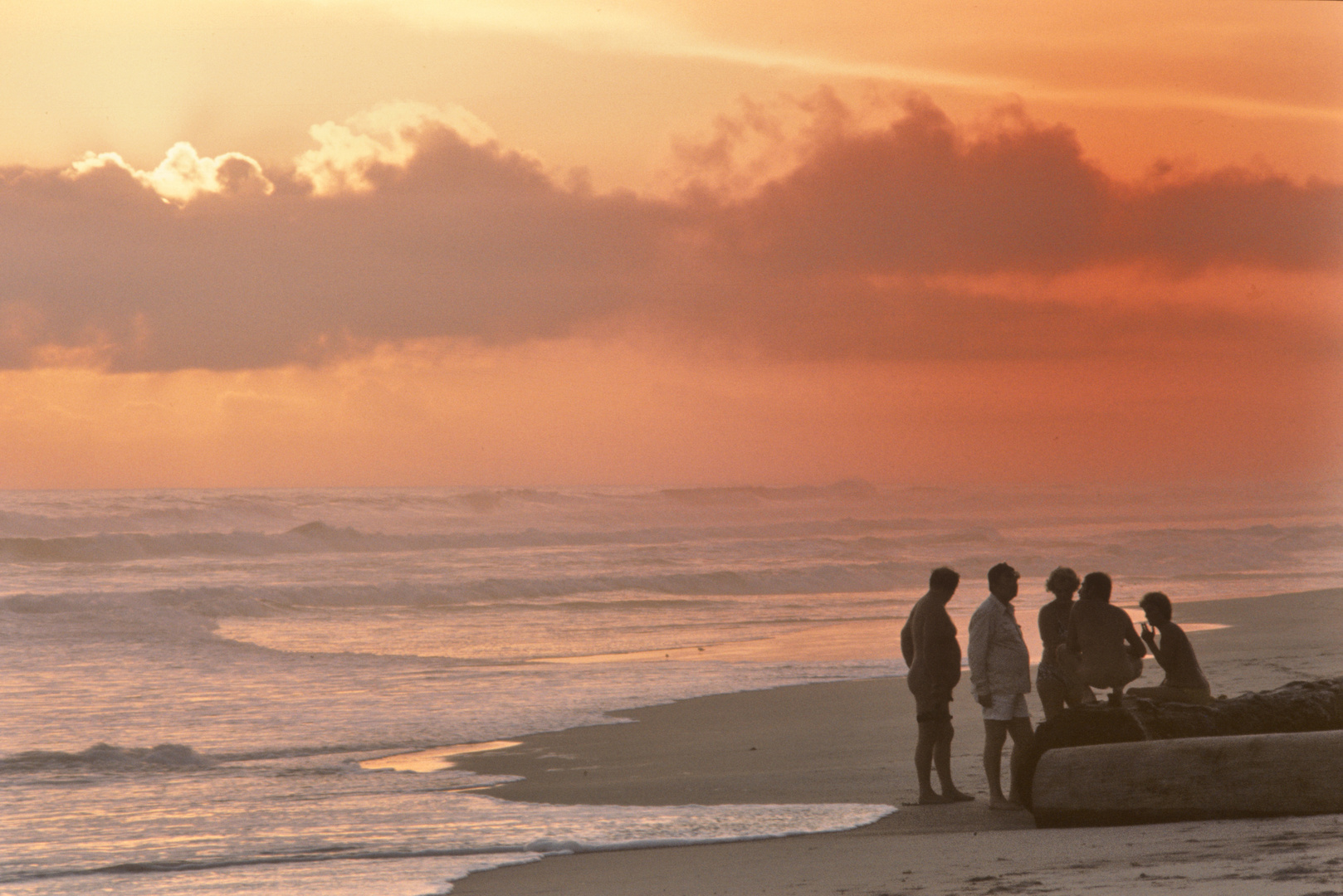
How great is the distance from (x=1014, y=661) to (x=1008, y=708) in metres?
0.27

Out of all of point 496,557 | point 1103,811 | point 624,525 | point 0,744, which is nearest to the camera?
point 1103,811

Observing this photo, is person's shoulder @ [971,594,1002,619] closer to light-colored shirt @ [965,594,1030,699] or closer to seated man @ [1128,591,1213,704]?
light-colored shirt @ [965,594,1030,699]

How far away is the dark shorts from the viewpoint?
26.1 feet

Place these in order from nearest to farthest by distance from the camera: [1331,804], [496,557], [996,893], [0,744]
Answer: [996,893]
[1331,804]
[0,744]
[496,557]

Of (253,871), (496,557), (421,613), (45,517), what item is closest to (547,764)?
(253,871)

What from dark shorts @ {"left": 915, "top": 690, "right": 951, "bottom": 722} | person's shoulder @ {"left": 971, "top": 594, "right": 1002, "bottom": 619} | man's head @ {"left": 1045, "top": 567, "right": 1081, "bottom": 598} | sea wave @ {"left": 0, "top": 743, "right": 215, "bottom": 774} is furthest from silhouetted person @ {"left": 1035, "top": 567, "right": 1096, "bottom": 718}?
sea wave @ {"left": 0, "top": 743, "right": 215, "bottom": 774}

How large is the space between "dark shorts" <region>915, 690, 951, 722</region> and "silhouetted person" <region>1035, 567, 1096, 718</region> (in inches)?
23.0

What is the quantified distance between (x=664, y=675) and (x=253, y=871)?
28.3 ft

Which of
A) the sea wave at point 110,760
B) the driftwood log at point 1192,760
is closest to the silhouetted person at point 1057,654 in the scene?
the driftwood log at point 1192,760

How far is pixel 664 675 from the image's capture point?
15156mm

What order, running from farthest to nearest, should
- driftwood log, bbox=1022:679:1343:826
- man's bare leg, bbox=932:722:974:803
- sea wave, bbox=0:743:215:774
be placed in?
sea wave, bbox=0:743:215:774, man's bare leg, bbox=932:722:974:803, driftwood log, bbox=1022:679:1343:826

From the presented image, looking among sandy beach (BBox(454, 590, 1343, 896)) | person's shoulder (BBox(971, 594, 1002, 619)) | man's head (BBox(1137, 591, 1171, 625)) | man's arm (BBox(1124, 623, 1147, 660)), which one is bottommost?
sandy beach (BBox(454, 590, 1343, 896))

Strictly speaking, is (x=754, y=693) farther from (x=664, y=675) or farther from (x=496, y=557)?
(x=496, y=557)

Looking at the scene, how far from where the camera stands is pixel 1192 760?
634cm
